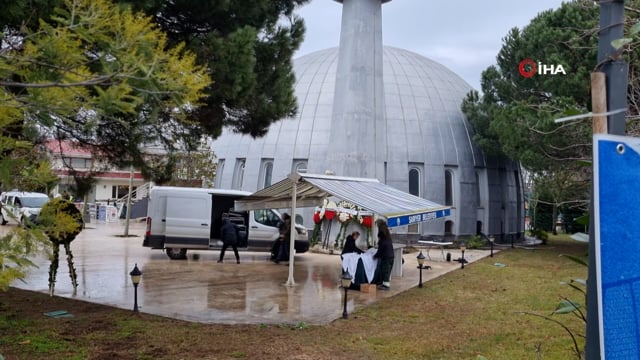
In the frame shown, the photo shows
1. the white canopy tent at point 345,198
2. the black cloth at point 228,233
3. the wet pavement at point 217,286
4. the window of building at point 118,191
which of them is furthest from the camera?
the window of building at point 118,191

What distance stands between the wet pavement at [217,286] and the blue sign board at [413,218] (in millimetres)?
1819

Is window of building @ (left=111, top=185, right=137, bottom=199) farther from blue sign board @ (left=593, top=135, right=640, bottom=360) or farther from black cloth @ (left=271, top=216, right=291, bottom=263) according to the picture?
blue sign board @ (left=593, top=135, right=640, bottom=360)

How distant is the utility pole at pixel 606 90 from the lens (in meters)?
2.25

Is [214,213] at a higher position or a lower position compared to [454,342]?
higher

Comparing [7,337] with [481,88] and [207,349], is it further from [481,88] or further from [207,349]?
[481,88]

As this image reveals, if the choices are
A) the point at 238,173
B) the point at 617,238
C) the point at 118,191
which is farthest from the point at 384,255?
the point at 118,191

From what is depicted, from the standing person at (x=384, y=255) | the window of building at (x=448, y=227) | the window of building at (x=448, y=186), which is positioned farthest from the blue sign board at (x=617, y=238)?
the window of building at (x=448, y=186)

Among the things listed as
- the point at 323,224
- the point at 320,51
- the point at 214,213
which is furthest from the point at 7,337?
the point at 320,51

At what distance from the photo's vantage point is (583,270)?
18094 mm

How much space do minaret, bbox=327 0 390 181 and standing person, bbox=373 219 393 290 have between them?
8.35 metres

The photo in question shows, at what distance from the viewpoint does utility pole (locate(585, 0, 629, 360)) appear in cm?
225

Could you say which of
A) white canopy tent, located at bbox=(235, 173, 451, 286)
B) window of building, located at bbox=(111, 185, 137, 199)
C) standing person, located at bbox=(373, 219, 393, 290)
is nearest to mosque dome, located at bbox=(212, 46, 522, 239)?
white canopy tent, located at bbox=(235, 173, 451, 286)

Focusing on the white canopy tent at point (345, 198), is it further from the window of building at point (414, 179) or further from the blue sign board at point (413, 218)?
the window of building at point (414, 179)

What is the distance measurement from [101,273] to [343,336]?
9.29m
